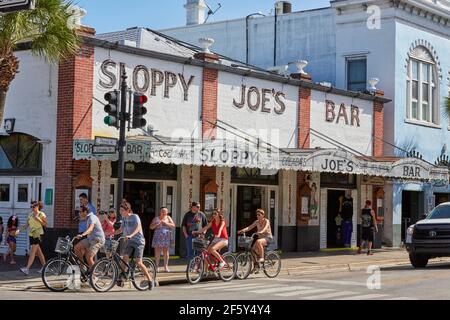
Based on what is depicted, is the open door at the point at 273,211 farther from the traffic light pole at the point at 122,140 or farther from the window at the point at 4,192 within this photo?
the traffic light pole at the point at 122,140

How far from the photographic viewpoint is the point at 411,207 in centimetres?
3297

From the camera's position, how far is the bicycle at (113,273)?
51.8ft

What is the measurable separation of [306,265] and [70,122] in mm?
7497

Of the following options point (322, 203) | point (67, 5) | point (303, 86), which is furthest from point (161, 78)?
point (322, 203)

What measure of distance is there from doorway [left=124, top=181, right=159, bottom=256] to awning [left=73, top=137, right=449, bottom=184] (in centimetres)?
173

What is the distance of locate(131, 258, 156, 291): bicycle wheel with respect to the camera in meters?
16.4

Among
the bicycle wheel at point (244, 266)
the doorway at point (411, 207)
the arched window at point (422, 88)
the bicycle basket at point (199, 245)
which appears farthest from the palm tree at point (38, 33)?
the doorway at point (411, 207)

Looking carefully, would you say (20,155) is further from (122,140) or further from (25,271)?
(122,140)

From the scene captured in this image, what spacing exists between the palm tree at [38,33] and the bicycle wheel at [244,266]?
6401 millimetres

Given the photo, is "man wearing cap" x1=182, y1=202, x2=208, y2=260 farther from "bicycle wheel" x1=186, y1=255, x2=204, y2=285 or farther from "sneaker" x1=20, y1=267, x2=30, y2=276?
"sneaker" x1=20, y1=267, x2=30, y2=276

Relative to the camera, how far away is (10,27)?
17.6 metres

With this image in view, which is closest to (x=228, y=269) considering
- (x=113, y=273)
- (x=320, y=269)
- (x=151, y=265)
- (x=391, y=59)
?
(x=151, y=265)
